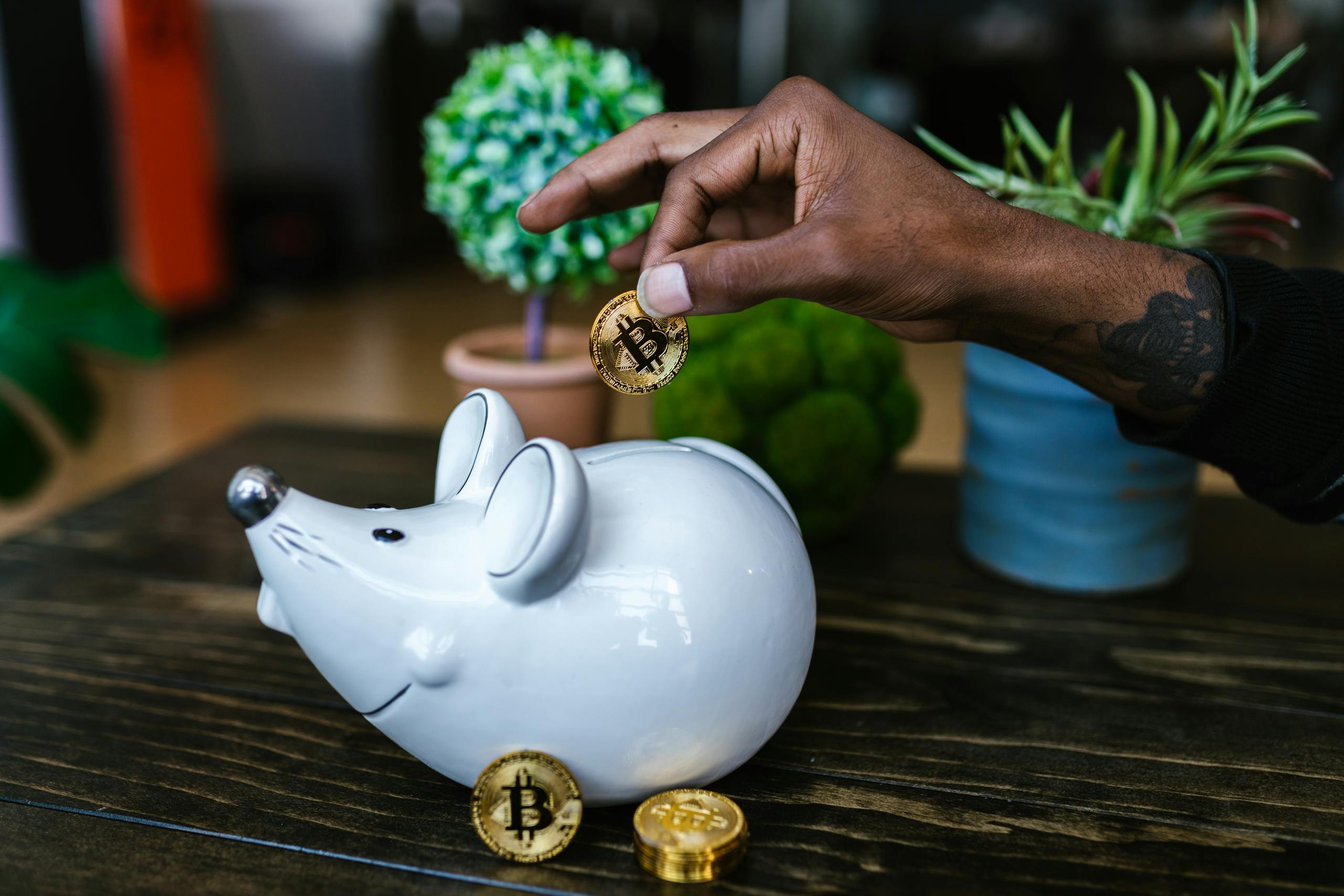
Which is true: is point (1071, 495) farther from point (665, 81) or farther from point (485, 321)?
point (665, 81)

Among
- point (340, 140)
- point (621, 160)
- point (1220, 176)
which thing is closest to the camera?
point (621, 160)

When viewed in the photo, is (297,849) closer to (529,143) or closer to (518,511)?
(518,511)

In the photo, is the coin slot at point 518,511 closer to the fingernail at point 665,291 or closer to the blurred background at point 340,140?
the fingernail at point 665,291

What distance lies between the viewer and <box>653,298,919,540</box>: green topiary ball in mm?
951

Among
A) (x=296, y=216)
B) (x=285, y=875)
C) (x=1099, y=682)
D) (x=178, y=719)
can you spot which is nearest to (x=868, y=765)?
(x=1099, y=682)

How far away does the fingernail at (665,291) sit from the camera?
599 millimetres

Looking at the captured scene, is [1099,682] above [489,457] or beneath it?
beneath

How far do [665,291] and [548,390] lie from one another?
0.40 metres

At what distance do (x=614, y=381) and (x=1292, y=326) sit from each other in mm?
491

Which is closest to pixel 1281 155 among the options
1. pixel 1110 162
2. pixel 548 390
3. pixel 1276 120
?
pixel 1276 120

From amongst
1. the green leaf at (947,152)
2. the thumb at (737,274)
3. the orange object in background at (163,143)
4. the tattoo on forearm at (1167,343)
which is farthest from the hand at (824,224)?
the orange object in background at (163,143)

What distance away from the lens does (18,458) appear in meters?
1.27

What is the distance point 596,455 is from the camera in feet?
2.10

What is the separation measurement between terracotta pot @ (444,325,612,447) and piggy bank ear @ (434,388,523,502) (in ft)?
0.89
